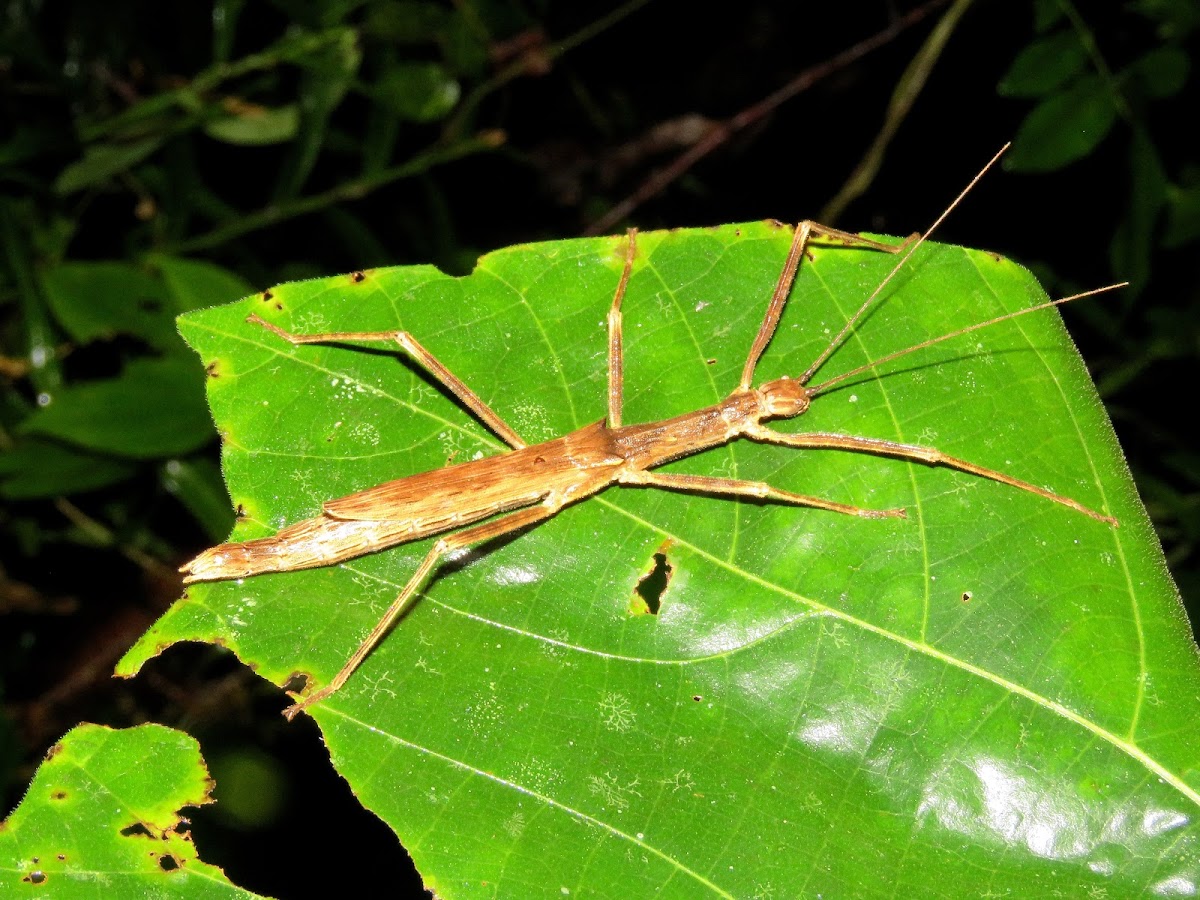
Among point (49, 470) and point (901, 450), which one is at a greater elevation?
point (901, 450)

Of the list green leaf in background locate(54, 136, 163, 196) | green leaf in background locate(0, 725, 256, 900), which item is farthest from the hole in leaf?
green leaf in background locate(54, 136, 163, 196)

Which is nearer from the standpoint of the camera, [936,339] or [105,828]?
[105,828]

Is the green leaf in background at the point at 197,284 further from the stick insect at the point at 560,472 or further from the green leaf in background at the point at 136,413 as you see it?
the stick insect at the point at 560,472

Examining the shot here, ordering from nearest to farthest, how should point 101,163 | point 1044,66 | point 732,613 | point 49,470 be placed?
point 732,613
point 1044,66
point 49,470
point 101,163

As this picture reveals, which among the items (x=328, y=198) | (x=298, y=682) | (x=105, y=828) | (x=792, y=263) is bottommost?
(x=105, y=828)

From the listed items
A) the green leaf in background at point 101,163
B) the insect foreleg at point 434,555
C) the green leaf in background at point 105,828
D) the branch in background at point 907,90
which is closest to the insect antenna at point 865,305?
the insect foreleg at point 434,555

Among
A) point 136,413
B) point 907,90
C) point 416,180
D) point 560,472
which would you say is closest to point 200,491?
point 136,413

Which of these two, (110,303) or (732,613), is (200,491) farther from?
(732,613)

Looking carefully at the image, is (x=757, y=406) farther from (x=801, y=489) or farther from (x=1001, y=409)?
(x=1001, y=409)
